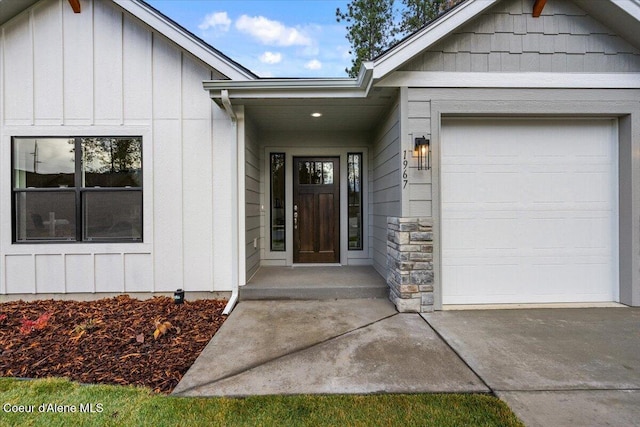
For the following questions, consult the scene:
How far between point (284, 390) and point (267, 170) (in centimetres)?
418

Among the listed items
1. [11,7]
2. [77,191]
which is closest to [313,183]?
[77,191]

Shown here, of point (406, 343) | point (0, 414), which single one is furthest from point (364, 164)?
point (0, 414)

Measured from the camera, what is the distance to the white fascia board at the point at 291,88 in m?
3.71

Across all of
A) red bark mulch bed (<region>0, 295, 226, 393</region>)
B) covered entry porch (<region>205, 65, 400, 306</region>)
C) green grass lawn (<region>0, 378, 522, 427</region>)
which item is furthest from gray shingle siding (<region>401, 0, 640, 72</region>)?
red bark mulch bed (<region>0, 295, 226, 393</region>)

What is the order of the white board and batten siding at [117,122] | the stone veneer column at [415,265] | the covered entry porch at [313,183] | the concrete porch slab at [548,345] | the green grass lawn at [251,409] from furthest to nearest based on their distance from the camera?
the white board and batten siding at [117,122] < the covered entry porch at [313,183] < the stone veneer column at [415,265] < the concrete porch slab at [548,345] < the green grass lawn at [251,409]

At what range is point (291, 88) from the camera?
3.76 meters

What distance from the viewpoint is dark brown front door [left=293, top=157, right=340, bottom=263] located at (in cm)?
571

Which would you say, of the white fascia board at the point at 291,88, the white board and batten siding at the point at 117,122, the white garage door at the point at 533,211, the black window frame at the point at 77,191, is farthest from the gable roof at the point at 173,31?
the white garage door at the point at 533,211

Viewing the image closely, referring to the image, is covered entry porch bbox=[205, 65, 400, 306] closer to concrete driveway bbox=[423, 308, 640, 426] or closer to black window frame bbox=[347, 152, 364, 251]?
black window frame bbox=[347, 152, 364, 251]

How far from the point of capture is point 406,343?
9.25 feet

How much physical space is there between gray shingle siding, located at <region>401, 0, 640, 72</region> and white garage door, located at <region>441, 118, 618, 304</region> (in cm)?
67

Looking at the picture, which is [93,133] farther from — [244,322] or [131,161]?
[244,322]

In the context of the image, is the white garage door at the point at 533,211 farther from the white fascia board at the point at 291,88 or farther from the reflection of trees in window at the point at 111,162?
the reflection of trees in window at the point at 111,162

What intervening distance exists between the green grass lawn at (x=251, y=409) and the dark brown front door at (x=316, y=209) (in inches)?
145
